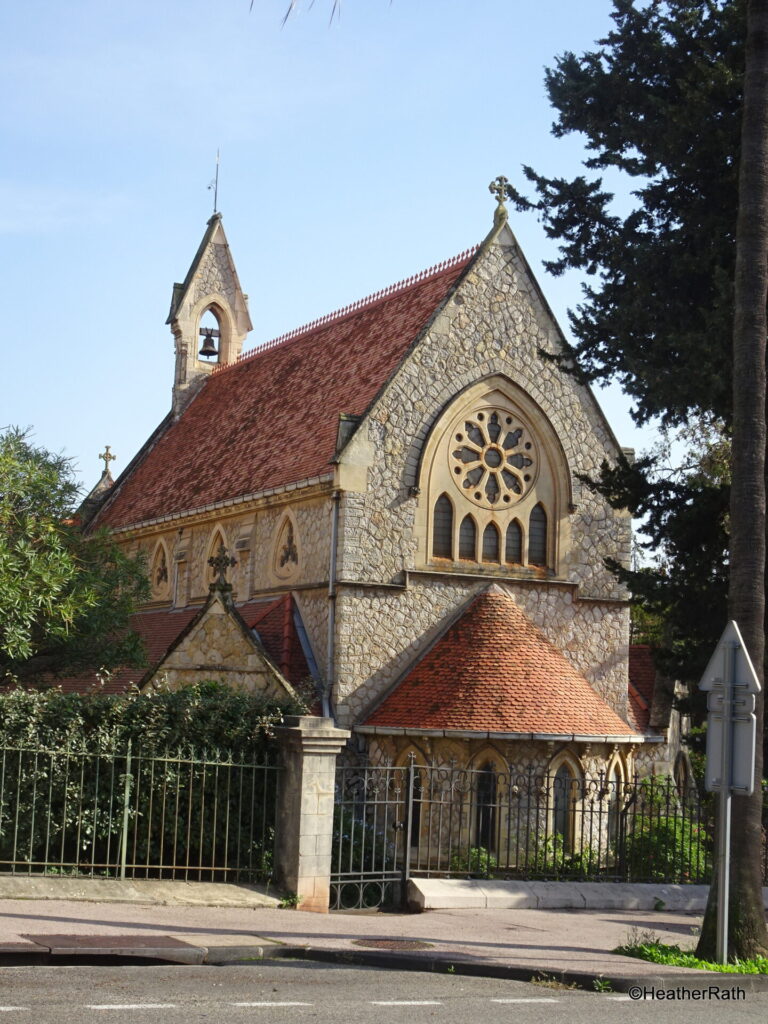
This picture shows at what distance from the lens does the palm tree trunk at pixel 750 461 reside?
1268 cm

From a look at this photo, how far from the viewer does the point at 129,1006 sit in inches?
348

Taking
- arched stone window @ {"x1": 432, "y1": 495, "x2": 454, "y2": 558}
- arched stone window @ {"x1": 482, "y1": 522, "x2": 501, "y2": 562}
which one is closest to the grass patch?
arched stone window @ {"x1": 432, "y1": 495, "x2": 454, "y2": 558}

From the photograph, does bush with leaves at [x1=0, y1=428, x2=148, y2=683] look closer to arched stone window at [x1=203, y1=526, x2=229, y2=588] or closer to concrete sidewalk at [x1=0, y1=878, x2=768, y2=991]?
arched stone window at [x1=203, y1=526, x2=229, y2=588]

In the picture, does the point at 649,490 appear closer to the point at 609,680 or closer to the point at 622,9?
the point at 622,9

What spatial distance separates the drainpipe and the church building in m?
0.04

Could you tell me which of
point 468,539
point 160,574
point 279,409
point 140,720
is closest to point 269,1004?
point 140,720

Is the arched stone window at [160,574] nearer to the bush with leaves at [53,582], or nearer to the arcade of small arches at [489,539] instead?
the bush with leaves at [53,582]

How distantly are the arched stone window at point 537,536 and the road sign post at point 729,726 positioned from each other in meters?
14.4

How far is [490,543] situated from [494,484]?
1.11 metres

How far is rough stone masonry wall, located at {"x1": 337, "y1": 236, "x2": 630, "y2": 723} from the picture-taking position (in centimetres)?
2469

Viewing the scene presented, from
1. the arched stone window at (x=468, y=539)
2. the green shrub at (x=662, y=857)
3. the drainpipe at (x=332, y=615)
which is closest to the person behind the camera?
the green shrub at (x=662, y=857)

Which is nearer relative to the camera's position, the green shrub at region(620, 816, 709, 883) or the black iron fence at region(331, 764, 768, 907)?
the black iron fence at region(331, 764, 768, 907)

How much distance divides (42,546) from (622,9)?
44.1 feet

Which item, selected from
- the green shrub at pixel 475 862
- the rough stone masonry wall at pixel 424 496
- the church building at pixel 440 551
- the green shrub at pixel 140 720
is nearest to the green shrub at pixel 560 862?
the green shrub at pixel 475 862
